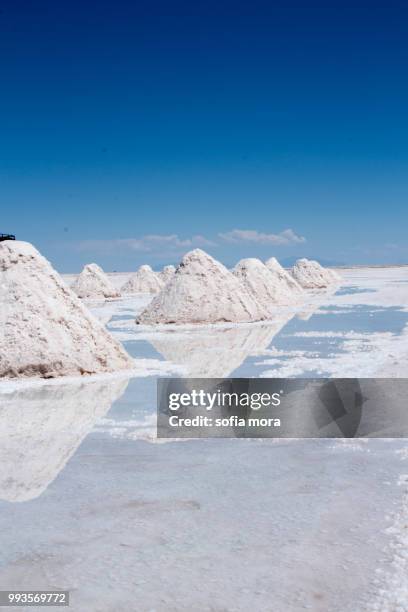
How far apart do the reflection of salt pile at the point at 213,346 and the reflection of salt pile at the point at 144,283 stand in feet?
67.3

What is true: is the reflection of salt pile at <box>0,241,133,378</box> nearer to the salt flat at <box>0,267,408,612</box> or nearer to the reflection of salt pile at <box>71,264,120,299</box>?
the salt flat at <box>0,267,408,612</box>

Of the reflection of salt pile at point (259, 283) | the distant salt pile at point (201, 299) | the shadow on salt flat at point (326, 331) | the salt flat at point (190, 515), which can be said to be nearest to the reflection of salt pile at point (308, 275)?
the reflection of salt pile at point (259, 283)

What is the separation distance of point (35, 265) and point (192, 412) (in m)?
4.60

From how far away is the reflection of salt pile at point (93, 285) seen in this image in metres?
32.2

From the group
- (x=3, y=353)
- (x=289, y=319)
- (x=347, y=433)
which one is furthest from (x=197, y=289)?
(x=347, y=433)

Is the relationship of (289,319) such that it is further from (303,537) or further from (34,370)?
(303,537)

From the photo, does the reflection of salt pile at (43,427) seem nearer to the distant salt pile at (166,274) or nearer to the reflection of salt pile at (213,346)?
the reflection of salt pile at (213,346)

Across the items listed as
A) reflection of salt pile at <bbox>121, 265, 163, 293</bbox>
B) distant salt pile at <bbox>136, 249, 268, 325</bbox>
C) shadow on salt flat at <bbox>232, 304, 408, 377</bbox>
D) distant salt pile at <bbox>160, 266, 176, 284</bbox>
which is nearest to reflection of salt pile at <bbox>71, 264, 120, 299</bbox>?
reflection of salt pile at <bbox>121, 265, 163, 293</bbox>

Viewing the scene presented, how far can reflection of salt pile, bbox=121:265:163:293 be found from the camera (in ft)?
122

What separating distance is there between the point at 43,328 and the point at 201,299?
871cm

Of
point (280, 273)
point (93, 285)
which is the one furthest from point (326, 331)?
point (93, 285)

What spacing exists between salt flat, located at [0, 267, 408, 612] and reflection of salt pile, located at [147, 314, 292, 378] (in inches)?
97.1

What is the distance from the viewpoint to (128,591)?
3156 millimetres

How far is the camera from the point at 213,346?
41.9 feet
